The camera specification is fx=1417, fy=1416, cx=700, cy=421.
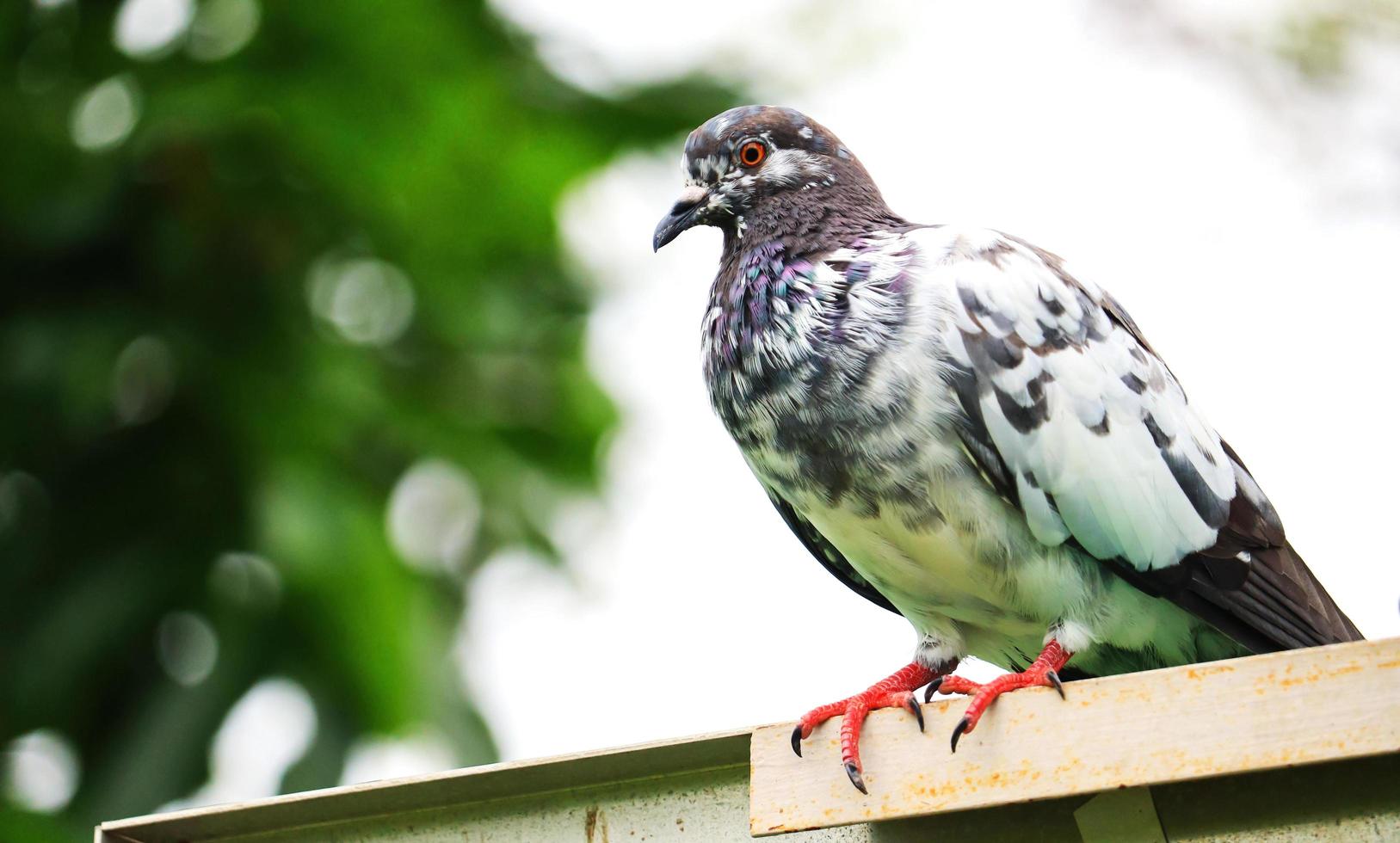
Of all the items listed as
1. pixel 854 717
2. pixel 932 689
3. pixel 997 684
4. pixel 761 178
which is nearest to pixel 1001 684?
pixel 997 684

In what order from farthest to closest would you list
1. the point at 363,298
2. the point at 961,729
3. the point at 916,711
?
1. the point at 363,298
2. the point at 916,711
3. the point at 961,729

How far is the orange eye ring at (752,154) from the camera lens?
3.88 meters

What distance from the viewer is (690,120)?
7281 mm

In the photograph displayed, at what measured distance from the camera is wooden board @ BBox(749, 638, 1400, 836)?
249 cm

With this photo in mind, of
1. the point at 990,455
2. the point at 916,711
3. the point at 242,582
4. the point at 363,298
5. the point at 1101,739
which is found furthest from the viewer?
the point at 363,298

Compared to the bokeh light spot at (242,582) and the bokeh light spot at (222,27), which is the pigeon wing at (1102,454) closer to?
the bokeh light spot at (242,582)

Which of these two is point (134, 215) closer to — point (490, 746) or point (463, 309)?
point (463, 309)

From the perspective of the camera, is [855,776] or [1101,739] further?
[855,776]

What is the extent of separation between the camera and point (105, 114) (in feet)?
21.3

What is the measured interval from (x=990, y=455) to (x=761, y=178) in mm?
1050

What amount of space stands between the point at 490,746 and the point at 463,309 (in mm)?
2161

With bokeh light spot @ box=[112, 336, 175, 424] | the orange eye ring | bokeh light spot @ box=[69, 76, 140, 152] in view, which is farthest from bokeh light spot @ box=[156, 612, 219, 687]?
the orange eye ring

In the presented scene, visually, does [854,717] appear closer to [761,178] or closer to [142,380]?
[761,178]

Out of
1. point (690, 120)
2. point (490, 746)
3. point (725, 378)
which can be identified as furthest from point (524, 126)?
point (725, 378)
